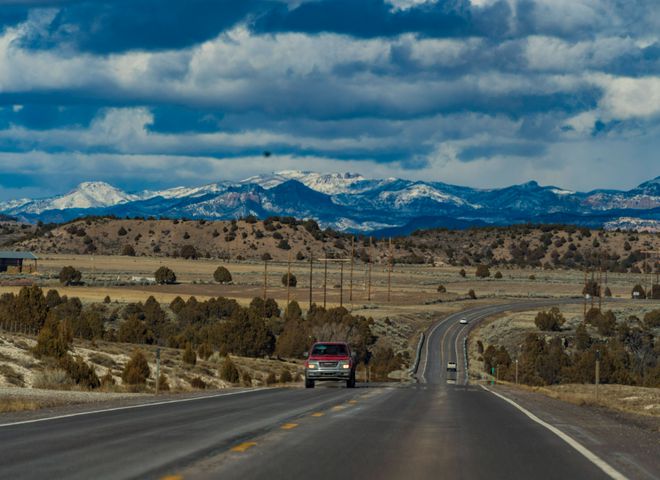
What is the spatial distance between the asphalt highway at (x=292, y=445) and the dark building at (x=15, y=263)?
128 m

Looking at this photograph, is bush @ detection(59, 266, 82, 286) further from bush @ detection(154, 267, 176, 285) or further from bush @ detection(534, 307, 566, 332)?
bush @ detection(534, 307, 566, 332)

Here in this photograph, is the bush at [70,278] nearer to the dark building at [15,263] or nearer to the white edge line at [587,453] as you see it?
the dark building at [15,263]

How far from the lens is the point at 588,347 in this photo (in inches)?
3873

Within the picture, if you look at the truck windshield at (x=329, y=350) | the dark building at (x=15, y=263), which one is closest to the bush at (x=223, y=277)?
the dark building at (x=15, y=263)

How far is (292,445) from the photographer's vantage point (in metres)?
14.2

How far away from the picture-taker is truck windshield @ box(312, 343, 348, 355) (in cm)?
3869

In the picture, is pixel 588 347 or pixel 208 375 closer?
pixel 208 375

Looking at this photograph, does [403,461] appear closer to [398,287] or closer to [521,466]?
[521,466]

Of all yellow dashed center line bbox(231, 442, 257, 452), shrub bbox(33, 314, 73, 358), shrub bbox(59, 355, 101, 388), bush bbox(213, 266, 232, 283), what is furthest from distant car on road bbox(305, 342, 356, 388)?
bush bbox(213, 266, 232, 283)

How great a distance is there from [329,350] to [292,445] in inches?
976

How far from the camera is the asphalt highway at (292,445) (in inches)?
464

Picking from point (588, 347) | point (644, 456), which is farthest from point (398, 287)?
point (644, 456)

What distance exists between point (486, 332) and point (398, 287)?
5127 cm

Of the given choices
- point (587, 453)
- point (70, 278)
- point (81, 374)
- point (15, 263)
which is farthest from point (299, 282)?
point (587, 453)
